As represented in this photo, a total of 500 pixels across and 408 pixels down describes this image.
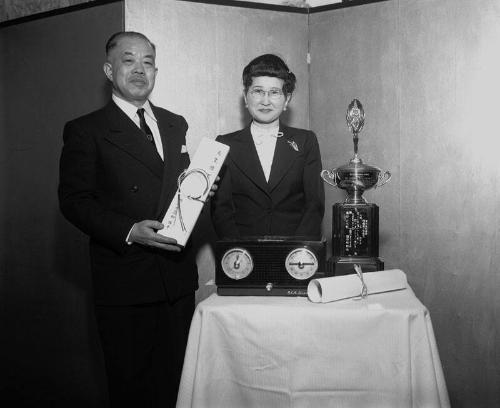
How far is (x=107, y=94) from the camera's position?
2930mm

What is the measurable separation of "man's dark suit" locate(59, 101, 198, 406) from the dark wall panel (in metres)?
→ 0.86

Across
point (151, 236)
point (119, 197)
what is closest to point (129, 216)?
point (119, 197)

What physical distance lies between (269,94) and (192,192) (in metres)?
0.64

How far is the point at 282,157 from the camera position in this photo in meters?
2.46

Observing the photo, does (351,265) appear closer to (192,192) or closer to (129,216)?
(192,192)

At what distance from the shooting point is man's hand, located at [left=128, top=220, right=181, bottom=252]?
1950mm

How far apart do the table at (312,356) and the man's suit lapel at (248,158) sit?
843 millimetres

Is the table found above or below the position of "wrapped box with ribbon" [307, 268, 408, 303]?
below

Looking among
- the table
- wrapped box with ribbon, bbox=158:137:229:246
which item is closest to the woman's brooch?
wrapped box with ribbon, bbox=158:137:229:246

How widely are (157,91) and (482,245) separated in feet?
5.77

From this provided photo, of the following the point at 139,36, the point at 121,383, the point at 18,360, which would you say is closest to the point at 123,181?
the point at 139,36

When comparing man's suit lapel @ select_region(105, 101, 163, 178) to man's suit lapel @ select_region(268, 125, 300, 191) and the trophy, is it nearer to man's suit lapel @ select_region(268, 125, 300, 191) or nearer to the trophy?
man's suit lapel @ select_region(268, 125, 300, 191)

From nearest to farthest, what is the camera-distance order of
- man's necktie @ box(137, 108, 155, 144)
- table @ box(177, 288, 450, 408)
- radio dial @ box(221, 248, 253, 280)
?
table @ box(177, 288, 450, 408)
radio dial @ box(221, 248, 253, 280)
man's necktie @ box(137, 108, 155, 144)

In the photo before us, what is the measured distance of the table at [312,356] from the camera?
1.57 meters
